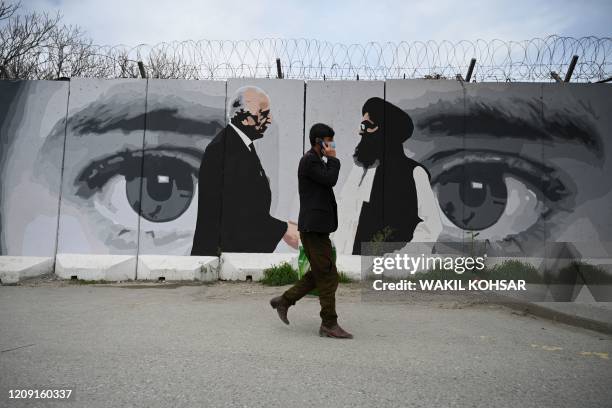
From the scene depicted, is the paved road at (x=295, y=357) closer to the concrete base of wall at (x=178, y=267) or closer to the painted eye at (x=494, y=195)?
the concrete base of wall at (x=178, y=267)

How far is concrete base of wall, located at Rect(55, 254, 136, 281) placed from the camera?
24.2 ft

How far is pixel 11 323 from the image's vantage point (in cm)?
441

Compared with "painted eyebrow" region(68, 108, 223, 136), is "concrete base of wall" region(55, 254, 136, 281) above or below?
below

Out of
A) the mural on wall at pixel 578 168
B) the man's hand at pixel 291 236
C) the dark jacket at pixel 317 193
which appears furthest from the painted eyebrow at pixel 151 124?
the mural on wall at pixel 578 168

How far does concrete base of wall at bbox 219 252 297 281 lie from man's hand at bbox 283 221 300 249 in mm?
185

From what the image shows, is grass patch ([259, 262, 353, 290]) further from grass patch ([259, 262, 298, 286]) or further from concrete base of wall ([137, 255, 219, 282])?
concrete base of wall ([137, 255, 219, 282])

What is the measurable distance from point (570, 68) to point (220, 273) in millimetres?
6959

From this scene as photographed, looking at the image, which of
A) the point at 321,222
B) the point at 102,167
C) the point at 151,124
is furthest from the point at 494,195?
the point at 102,167

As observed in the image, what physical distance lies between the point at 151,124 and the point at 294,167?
262 cm

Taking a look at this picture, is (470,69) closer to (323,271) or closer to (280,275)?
(280,275)

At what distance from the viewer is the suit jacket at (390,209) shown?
24.7 feet

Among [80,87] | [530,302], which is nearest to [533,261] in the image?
[530,302]

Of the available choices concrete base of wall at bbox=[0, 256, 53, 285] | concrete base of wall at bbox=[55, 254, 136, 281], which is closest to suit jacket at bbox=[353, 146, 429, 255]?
concrete base of wall at bbox=[55, 254, 136, 281]

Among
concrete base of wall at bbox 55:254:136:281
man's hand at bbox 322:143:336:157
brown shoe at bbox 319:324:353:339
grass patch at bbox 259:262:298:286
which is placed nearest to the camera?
brown shoe at bbox 319:324:353:339
